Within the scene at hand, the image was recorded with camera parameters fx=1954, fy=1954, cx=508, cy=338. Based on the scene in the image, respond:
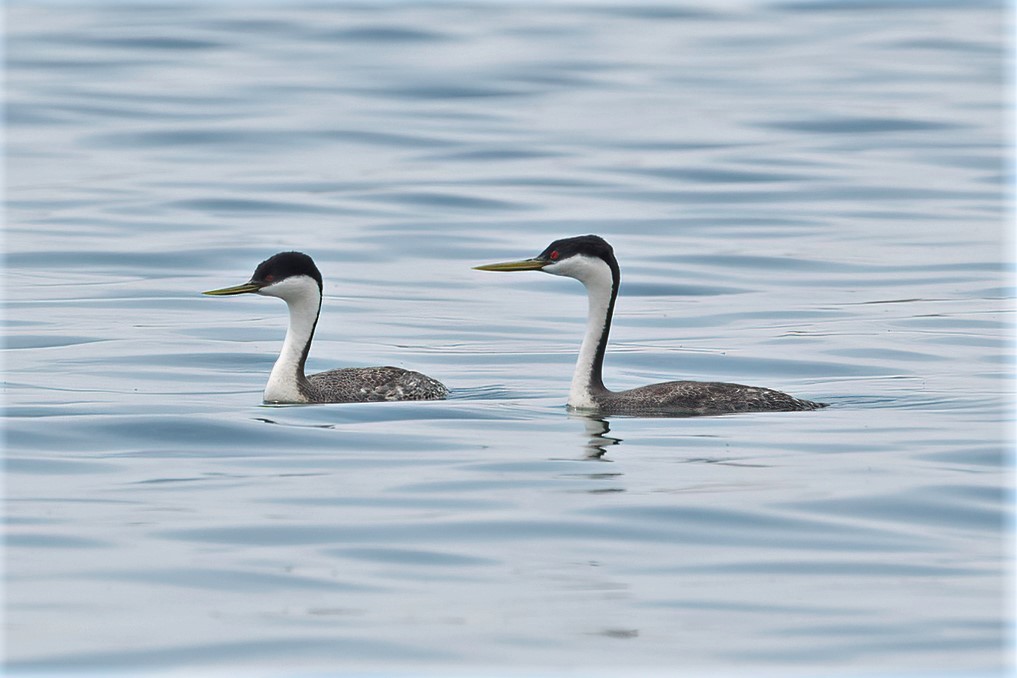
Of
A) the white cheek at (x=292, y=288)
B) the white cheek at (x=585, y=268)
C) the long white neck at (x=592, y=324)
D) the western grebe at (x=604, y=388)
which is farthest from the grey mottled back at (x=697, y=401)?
the white cheek at (x=292, y=288)

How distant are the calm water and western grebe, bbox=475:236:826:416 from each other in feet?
0.68

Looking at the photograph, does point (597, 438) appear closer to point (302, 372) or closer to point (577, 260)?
point (577, 260)

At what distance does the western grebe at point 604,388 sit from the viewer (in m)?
12.8

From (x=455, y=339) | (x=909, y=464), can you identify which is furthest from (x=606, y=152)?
(x=909, y=464)

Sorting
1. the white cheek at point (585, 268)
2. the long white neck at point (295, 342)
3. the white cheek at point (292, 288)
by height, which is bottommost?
the long white neck at point (295, 342)

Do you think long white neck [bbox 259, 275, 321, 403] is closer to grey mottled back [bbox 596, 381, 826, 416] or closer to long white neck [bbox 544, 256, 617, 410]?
long white neck [bbox 544, 256, 617, 410]

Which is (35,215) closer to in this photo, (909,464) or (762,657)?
(909,464)

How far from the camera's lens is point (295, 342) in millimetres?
13484

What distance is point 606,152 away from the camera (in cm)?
2928

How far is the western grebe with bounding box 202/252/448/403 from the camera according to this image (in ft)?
43.7

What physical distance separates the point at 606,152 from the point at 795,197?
4.59 metres

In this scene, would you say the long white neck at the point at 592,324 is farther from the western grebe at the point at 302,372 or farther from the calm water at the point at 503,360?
the western grebe at the point at 302,372

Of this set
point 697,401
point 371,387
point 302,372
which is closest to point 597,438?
point 697,401

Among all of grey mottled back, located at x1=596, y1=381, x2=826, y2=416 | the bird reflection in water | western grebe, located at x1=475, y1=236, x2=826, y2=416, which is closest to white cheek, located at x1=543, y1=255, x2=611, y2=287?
western grebe, located at x1=475, y1=236, x2=826, y2=416
